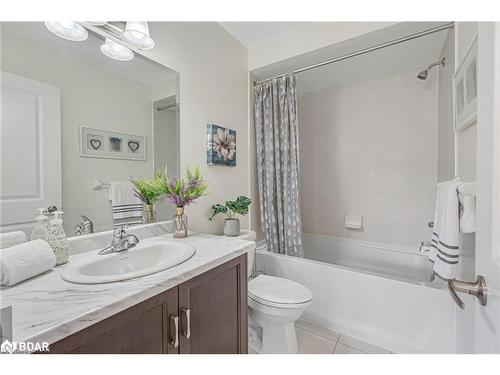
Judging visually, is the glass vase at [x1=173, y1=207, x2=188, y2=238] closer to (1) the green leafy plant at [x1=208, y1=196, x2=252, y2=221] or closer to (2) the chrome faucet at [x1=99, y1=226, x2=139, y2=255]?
(2) the chrome faucet at [x1=99, y1=226, x2=139, y2=255]

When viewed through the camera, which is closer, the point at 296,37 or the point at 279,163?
the point at 296,37

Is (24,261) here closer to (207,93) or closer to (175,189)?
(175,189)

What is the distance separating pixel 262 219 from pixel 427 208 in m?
1.62

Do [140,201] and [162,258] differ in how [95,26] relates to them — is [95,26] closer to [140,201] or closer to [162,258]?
[140,201]

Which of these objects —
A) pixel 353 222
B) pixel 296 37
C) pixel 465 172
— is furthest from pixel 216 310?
pixel 296 37

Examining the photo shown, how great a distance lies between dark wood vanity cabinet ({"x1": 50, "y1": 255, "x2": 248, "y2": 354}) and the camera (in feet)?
1.97

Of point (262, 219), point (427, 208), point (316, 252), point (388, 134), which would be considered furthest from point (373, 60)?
point (316, 252)

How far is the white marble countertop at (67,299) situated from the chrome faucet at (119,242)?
0.18 meters

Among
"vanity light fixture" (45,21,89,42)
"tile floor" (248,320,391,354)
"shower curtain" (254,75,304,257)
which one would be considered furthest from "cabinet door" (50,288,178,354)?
"shower curtain" (254,75,304,257)

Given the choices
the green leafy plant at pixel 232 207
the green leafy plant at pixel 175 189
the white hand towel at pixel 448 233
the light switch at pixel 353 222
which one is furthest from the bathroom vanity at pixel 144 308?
the light switch at pixel 353 222

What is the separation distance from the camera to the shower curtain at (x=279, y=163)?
2068mm

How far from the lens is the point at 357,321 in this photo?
1614 millimetres

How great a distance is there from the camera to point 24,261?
72 cm

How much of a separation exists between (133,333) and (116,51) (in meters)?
1.34
